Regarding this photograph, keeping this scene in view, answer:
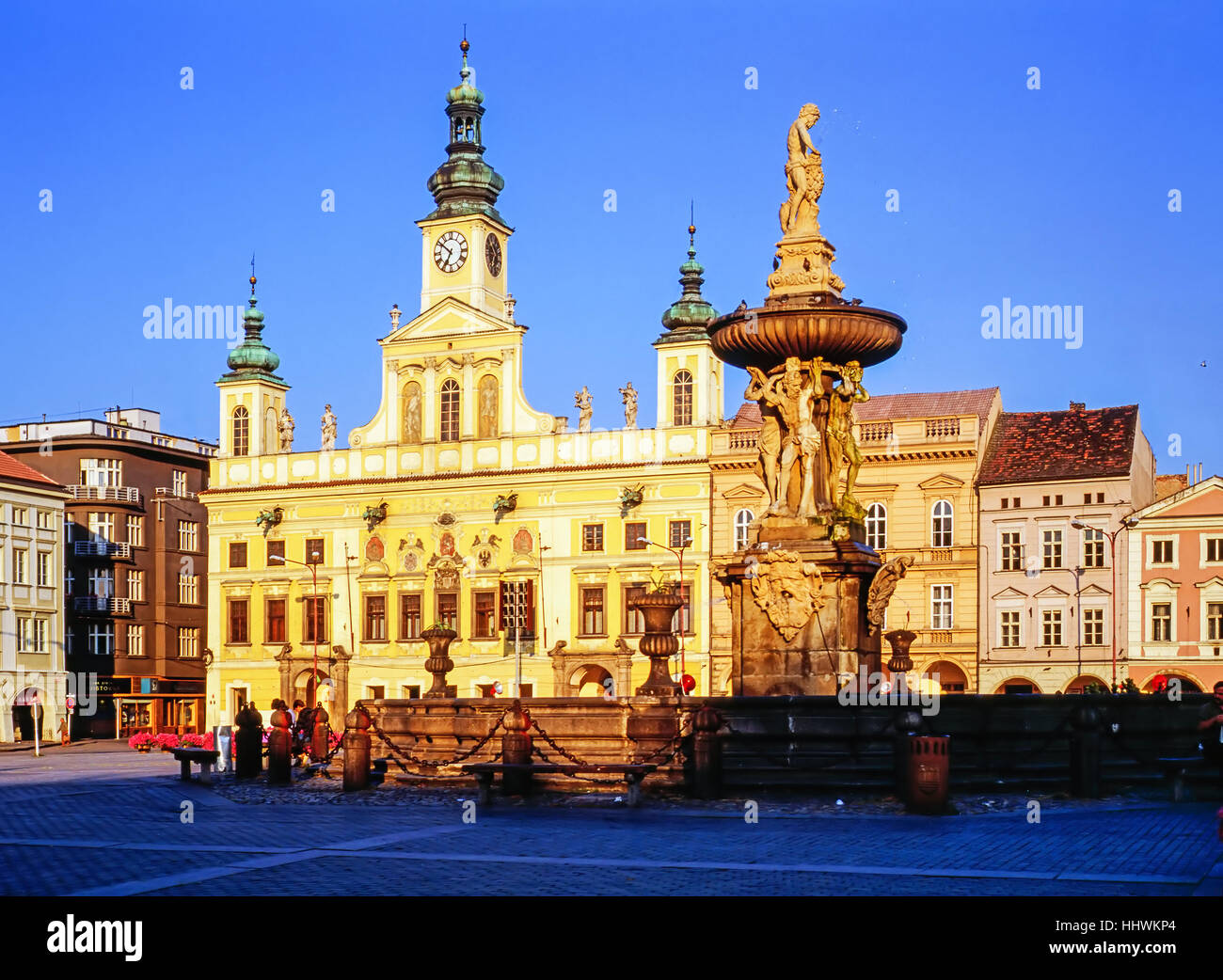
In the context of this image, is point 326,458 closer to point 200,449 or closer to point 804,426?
point 200,449

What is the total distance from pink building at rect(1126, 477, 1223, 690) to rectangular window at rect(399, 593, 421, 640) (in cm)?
2513

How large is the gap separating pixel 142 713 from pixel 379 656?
13.7 metres

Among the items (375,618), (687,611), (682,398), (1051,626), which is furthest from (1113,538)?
(375,618)

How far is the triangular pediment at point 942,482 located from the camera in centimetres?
5434

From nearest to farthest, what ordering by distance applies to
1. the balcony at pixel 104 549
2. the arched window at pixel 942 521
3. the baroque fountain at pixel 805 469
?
the baroque fountain at pixel 805 469
the arched window at pixel 942 521
the balcony at pixel 104 549

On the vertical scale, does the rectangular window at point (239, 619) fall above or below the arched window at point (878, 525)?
below

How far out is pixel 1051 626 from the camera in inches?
2112

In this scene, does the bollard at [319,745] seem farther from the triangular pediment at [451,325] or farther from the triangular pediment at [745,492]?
the triangular pediment at [451,325]

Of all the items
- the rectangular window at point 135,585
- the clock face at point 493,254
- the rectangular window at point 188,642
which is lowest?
the rectangular window at point 188,642

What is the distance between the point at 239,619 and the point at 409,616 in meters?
7.64

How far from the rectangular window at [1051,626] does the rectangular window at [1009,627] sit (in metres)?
0.80

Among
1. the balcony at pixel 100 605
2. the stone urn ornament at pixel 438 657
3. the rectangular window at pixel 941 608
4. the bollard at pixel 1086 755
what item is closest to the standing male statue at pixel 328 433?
the balcony at pixel 100 605

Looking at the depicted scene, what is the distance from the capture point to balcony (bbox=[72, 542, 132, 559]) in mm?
68000
